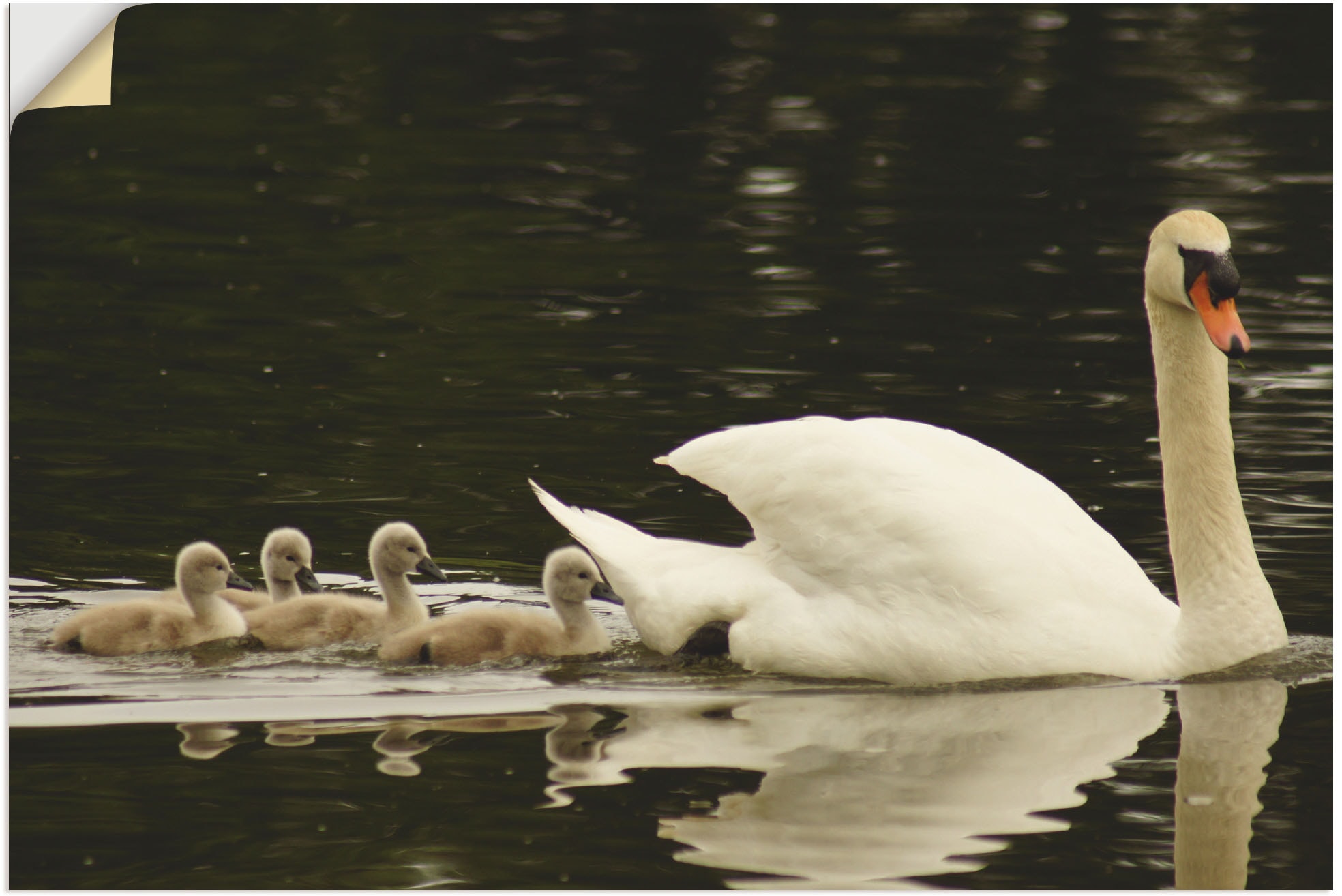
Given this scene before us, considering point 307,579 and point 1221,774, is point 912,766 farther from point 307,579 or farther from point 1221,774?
point 307,579

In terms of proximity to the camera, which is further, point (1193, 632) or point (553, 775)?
point (1193, 632)

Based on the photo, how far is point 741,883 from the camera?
5.64 meters

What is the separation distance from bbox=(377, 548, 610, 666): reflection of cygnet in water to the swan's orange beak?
8.59 feet

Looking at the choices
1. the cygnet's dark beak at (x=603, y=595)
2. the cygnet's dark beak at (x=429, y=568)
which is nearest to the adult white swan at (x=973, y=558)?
the cygnet's dark beak at (x=603, y=595)

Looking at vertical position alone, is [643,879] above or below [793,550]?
below

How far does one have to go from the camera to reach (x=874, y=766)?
6691 mm

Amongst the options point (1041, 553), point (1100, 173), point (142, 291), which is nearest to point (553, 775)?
point (1041, 553)

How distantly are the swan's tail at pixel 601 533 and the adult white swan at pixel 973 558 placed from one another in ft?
0.34

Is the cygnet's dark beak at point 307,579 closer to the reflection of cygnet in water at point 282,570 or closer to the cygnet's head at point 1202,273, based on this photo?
the reflection of cygnet in water at point 282,570

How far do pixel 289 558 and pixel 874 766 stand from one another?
10.0 ft

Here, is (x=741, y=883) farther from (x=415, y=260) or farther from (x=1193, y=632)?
(x=415, y=260)

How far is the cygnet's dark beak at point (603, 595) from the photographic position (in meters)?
8.23

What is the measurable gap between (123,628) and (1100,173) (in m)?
12.2

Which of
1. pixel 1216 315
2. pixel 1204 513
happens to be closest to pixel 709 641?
pixel 1204 513
